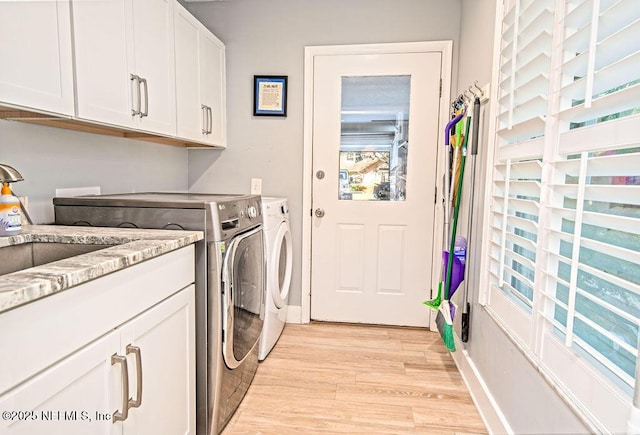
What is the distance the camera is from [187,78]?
86.1 inches

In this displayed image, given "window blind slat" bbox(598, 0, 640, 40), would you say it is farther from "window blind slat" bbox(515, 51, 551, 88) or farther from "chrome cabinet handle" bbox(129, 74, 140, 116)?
"chrome cabinet handle" bbox(129, 74, 140, 116)

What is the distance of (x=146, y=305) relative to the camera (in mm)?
1134

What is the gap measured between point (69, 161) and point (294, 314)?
1.88 metres

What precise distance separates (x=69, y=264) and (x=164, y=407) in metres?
0.66

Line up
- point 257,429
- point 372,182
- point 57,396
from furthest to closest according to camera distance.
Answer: point 372,182
point 257,429
point 57,396

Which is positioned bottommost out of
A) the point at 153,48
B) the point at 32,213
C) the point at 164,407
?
the point at 164,407

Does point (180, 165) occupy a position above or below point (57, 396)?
above

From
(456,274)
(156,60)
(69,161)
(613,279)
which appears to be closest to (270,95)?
(156,60)

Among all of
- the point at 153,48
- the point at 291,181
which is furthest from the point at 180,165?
the point at 153,48

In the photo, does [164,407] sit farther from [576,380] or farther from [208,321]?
[576,380]

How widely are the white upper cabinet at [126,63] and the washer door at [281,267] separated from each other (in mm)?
952

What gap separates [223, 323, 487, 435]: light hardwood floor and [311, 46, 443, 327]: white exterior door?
13.3 inches

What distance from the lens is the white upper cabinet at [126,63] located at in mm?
1389

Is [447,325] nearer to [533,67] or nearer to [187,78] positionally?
[533,67]
